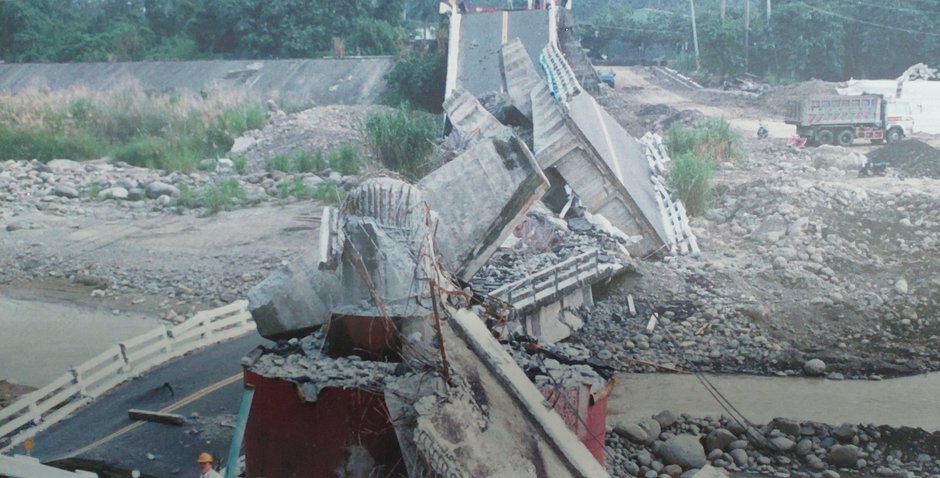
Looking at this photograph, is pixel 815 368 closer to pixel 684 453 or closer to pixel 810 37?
pixel 684 453

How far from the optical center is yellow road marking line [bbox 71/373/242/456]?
5414 millimetres

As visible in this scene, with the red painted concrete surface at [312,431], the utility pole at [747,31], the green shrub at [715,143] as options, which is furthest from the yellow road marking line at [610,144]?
the red painted concrete surface at [312,431]

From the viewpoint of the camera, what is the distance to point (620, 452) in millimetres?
5598

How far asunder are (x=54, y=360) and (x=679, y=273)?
5.41m

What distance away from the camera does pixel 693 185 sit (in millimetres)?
10070

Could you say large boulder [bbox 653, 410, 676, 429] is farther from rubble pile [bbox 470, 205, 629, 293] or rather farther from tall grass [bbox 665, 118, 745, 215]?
tall grass [bbox 665, 118, 745, 215]

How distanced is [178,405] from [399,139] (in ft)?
19.7

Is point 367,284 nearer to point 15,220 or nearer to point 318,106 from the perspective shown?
point 15,220

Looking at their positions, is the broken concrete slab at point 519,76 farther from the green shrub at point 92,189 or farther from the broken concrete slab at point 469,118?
the green shrub at point 92,189

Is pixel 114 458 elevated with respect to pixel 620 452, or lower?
elevated

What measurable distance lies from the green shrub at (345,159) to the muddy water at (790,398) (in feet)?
19.6

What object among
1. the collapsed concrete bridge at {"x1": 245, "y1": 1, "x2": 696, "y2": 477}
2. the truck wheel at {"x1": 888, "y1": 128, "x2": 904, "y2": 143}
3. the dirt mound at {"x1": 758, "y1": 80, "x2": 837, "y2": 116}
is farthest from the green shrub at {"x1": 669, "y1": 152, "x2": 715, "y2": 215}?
the collapsed concrete bridge at {"x1": 245, "y1": 1, "x2": 696, "y2": 477}

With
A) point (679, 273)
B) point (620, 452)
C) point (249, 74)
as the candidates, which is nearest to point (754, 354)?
point (679, 273)

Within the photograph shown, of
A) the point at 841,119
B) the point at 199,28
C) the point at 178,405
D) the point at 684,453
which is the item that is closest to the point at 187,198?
the point at 199,28
